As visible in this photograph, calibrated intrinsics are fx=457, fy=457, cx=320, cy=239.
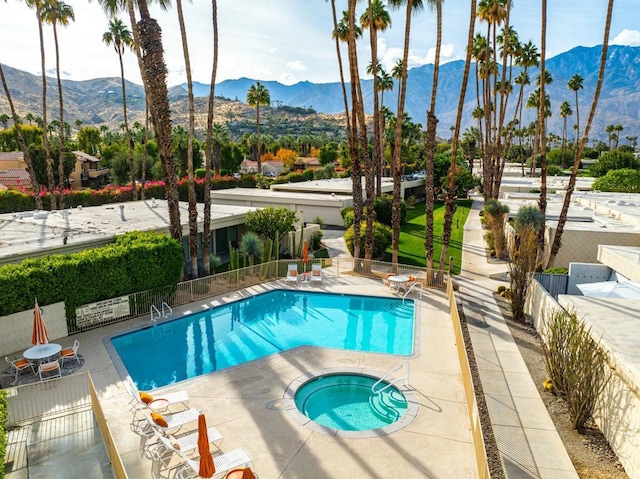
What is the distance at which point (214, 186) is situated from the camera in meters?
49.0

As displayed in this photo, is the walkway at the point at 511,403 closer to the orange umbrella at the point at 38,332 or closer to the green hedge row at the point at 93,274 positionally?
the green hedge row at the point at 93,274

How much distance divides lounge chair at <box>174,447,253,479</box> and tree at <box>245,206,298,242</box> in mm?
17979

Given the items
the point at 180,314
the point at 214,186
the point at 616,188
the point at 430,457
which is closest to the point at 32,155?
the point at 214,186

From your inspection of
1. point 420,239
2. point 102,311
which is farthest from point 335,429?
point 420,239

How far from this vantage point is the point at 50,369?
13.1 metres

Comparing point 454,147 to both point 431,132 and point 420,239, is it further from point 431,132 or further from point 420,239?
point 420,239

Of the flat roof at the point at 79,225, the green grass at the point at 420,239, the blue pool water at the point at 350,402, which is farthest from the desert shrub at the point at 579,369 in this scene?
the flat roof at the point at 79,225

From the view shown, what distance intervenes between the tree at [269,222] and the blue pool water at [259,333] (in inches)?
251

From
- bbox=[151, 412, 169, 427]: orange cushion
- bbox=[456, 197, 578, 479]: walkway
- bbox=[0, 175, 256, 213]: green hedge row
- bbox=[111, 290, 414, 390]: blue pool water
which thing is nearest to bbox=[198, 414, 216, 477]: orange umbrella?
bbox=[151, 412, 169, 427]: orange cushion

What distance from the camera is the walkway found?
9.45 metres

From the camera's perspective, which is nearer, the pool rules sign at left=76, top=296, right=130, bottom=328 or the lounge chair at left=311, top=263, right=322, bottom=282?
the pool rules sign at left=76, top=296, right=130, bottom=328

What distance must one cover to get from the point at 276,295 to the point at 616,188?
37914 mm

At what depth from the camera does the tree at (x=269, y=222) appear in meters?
26.8

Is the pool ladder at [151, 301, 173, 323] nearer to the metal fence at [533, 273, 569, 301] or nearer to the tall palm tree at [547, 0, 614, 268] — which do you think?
the metal fence at [533, 273, 569, 301]
